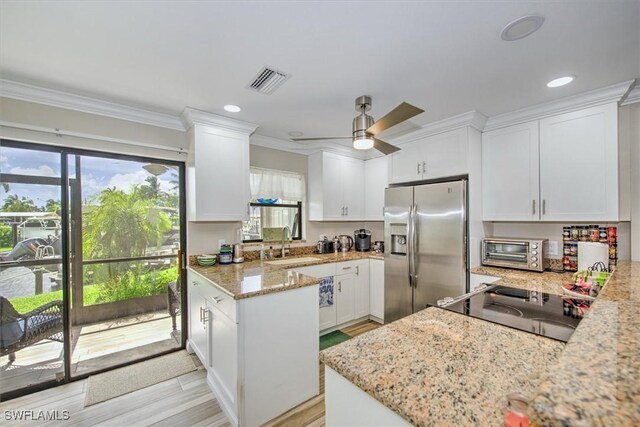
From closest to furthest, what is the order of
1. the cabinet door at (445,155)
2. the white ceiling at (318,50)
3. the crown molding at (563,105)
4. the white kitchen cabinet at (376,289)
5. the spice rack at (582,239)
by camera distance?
the white ceiling at (318,50) → the crown molding at (563,105) → the spice rack at (582,239) → the cabinet door at (445,155) → the white kitchen cabinet at (376,289)

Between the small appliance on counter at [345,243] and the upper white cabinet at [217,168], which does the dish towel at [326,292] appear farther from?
the upper white cabinet at [217,168]

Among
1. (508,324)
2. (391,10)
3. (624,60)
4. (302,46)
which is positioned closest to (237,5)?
(302,46)

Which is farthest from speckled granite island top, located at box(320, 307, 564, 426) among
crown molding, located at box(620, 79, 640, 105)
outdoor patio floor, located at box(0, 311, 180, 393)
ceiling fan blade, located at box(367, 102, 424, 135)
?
outdoor patio floor, located at box(0, 311, 180, 393)

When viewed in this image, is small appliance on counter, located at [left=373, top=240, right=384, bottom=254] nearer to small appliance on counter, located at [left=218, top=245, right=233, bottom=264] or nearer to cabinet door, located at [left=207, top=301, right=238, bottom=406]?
small appliance on counter, located at [left=218, top=245, right=233, bottom=264]

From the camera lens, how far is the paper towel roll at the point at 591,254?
2252mm

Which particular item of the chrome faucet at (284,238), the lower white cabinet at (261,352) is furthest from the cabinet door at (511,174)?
the chrome faucet at (284,238)

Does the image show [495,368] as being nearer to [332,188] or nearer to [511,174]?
[511,174]

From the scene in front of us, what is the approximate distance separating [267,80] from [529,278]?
2.72m

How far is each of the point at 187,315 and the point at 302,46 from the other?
2874mm

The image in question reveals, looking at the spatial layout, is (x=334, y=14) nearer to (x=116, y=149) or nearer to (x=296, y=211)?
(x=116, y=149)

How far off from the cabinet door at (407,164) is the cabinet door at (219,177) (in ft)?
5.99

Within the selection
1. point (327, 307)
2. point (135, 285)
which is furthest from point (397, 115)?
point (135, 285)

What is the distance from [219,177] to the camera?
283 centimetres

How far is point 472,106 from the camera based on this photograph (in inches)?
100
